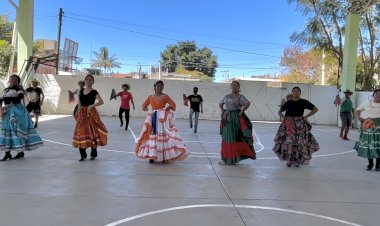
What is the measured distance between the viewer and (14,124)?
7801 mm

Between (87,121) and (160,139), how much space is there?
1.43 meters

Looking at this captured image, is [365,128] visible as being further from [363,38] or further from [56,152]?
[363,38]

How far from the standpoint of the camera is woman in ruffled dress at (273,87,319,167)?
7969mm

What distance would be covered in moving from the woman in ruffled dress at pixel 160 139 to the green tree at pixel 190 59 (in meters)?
54.9

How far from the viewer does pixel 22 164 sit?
7.45 meters

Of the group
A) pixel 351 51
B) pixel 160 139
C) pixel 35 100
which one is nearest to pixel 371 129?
pixel 160 139

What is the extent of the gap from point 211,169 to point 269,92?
50.8 ft

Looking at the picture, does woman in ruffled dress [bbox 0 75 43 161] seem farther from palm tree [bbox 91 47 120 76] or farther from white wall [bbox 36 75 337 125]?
palm tree [bbox 91 47 120 76]

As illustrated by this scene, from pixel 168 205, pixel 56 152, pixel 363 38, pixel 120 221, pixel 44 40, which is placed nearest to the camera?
pixel 120 221

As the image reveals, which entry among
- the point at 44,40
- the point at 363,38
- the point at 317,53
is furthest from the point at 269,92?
the point at 44,40

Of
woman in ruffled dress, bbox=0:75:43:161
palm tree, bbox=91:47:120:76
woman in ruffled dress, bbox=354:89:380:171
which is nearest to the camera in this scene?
woman in ruffled dress, bbox=0:75:43:161

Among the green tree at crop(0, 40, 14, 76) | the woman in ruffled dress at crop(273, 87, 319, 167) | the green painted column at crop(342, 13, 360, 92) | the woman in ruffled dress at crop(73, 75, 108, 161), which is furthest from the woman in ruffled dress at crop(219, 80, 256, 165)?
the green tree at crop(0, 40, 14, 76)

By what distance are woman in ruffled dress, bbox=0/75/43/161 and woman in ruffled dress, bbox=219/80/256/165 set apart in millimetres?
3810

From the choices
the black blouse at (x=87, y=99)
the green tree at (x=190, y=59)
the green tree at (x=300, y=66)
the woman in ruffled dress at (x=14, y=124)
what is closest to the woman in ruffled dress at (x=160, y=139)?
Answer: the black blouse at (x=87, y=99)
